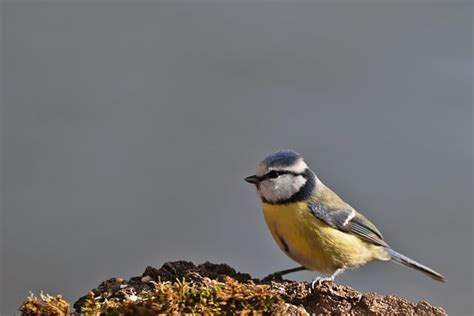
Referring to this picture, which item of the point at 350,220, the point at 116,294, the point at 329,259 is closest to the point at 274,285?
the point at 116,294

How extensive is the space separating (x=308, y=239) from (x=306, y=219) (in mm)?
51

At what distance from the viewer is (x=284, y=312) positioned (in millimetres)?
881

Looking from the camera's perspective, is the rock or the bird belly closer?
the rock

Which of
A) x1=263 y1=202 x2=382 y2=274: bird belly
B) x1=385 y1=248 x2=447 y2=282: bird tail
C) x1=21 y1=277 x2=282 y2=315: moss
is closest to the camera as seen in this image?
x1=21 y1=277 x2=282 y2=315: moss

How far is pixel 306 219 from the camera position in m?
1.51

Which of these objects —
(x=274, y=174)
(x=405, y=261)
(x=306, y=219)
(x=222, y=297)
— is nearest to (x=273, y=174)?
(x=274, y=174)

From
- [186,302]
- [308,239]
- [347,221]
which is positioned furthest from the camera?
[347,221]

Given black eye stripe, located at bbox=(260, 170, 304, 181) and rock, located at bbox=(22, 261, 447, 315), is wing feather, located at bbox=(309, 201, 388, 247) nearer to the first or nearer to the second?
black eye stripe, located at bbox=(260, 170, 304, 181)

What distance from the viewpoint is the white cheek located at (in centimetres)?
154

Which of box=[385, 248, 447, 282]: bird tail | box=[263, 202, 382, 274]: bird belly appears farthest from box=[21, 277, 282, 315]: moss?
box=[385, 248, 447, 282]: bird tail

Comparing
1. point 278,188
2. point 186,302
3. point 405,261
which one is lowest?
point 186,302

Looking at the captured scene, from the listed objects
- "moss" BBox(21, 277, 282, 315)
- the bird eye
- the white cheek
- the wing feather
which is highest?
the bird eye

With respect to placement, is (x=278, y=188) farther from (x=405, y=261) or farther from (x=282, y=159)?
(x=405, y=261)

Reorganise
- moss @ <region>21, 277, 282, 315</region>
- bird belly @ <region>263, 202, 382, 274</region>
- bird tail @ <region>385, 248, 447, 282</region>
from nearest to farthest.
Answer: moss @ <region>21, 277, 282, 315</region>, bird belly @ <region>263, 202, 382, 274</region>, bird tail @ <region>385, 248, 447, 282</region>
